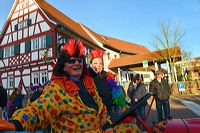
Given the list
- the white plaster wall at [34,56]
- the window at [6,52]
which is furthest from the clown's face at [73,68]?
the window at [6,52]

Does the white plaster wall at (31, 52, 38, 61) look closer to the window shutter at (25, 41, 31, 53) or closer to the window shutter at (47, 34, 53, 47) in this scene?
the window shutter at (25, 41, 31, 53)

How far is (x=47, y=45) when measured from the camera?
22125 mm

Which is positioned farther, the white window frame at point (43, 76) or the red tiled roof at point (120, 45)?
the red tiled roof at point (120, 45)

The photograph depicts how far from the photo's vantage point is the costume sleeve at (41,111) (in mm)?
1614

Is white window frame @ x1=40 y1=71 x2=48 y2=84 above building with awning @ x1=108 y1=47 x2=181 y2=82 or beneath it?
beneath

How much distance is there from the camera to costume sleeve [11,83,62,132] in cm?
161

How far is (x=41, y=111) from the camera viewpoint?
5.98 ft

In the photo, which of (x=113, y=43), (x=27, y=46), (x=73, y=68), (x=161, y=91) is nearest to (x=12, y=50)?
(x=27, y=46)

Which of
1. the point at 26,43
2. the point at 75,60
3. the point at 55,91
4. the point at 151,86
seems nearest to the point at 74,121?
the point at 55,91

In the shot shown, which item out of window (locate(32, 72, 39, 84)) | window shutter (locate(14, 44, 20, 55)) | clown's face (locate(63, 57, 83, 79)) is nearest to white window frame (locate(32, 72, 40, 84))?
window (locate(32, 72, 39, 84))

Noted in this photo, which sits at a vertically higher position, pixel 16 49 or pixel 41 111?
pixel 16 49

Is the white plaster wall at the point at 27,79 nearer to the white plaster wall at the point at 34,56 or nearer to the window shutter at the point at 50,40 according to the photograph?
the white plaster wall at the point at 34,56

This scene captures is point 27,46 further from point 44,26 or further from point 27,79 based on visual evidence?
point 27,79

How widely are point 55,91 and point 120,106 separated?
2.68 ft
